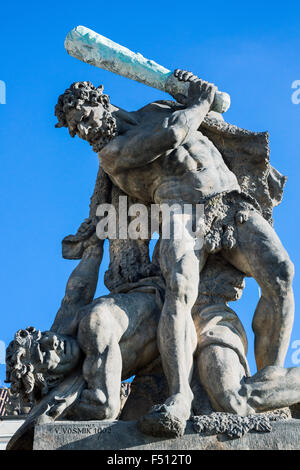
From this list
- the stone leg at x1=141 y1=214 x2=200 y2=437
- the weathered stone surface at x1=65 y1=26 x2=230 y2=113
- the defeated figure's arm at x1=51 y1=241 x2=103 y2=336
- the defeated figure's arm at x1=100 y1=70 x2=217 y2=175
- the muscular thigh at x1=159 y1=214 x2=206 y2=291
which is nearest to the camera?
the stone leg at x1=141 y1=214 x2=200 y2=437

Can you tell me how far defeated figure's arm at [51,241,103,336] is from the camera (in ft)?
22.8

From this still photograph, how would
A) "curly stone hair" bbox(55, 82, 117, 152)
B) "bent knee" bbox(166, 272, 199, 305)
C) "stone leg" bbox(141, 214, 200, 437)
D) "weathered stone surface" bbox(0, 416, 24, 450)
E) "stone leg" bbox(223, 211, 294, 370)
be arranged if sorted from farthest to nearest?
"weathered stone surface" bbox(0, 416, 24, 450), "curly stone hair" bbox(55, 82, 117, 152), "stone leg" bbox(223, 211, 294, 370), "bent knee" bbox(166, 272, 199, 305), "stone leg" bbox(141, 214, 200, 437)

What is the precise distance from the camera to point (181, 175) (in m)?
7.26

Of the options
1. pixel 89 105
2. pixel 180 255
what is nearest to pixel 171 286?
pixel 180 255

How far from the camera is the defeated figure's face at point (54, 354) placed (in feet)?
20.5

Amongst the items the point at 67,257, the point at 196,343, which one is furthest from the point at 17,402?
the point at 196,343

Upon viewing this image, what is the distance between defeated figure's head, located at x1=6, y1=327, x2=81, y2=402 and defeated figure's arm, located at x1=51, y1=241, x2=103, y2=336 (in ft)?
1.16

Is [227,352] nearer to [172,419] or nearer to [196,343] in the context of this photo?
[196,343]

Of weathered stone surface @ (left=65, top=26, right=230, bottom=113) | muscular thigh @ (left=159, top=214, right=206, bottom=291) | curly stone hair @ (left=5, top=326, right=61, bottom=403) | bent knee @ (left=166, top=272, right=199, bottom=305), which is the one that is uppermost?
weathered stone surface @ (left=65, top=26, right=230, bottom=113)

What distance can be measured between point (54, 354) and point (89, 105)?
2.48m

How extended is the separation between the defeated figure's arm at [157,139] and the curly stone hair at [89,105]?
0.30 ft

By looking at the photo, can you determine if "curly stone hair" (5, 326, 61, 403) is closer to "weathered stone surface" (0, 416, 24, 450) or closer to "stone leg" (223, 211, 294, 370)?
"stone leg" (223, 211, 294, 370)

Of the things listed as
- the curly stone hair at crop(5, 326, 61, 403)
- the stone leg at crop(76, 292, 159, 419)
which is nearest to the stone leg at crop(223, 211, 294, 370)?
the stone leg at crop(76, 292, 159, 419)

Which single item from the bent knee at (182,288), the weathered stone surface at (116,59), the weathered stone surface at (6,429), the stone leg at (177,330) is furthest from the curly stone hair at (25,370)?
the weathered stone surface at (6,429)
